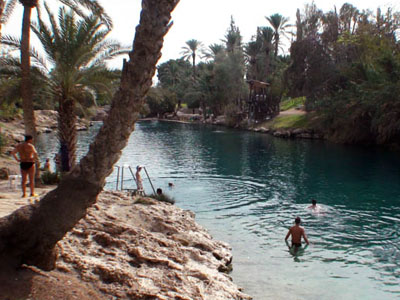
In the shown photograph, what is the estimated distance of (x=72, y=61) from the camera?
19.3 meters

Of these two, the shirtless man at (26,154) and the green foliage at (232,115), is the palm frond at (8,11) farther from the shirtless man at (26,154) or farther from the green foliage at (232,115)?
the green foliage at (232,115)

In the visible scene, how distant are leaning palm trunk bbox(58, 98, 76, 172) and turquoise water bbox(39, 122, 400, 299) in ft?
16.7

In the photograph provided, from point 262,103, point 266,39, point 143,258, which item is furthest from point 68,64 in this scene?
point 266,39

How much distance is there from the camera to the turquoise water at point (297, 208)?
42.0 feet

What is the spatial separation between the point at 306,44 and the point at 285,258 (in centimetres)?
4378

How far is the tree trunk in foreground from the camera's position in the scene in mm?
6508

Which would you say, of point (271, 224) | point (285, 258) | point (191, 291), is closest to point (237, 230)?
point (271, 224)

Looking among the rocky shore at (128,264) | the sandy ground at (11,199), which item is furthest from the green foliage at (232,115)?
the rocky shore at (128,264)

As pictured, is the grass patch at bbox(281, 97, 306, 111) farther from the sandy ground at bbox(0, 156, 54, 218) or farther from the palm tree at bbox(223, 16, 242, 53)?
the sandy ground at bbox(0, 156, 54, 218)

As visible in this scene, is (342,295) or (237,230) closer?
(342,295)

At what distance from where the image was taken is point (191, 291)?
9.20 meters

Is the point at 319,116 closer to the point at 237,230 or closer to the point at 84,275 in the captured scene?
the point at 237,230

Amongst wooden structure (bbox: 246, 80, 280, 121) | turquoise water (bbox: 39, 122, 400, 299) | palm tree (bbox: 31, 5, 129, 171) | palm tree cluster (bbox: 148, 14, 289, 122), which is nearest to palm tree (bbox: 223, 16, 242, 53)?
palm tree cluster (bbox: 148, 14, 289, 122)

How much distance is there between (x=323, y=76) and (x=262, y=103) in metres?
16.5
